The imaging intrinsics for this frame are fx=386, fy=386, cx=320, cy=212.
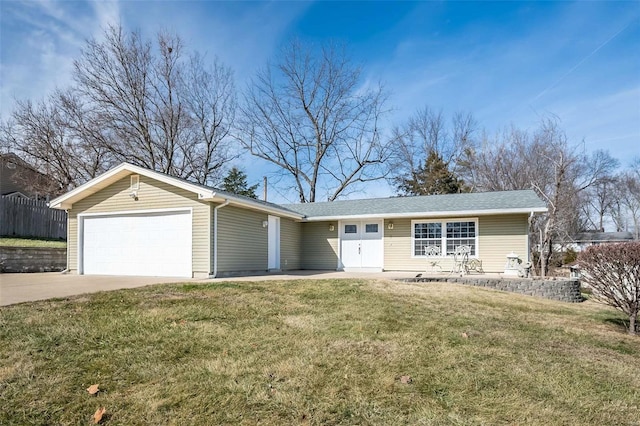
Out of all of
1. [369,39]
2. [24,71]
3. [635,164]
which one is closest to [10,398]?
[24,71]

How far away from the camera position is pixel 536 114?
1997 cm

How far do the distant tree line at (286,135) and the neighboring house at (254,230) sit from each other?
2747 mm

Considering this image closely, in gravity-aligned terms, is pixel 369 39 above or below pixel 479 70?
above

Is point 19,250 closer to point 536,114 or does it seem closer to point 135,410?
point 135,410

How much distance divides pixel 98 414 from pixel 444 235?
12.7m

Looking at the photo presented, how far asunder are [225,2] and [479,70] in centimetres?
998

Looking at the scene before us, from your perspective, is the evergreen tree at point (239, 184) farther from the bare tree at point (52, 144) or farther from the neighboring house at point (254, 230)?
the neighboring house at point (254, 230)

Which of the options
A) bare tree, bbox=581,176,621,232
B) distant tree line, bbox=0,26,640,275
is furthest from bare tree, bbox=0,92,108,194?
bare tree, bbox=581,176,621,232

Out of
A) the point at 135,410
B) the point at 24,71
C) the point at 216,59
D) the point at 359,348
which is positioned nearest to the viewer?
the point at 135,410

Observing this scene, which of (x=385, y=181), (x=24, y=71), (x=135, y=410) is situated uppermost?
(x=24, y=71)

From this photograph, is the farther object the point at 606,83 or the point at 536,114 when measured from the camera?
the point at 536,114

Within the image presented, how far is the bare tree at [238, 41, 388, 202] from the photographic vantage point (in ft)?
85.1

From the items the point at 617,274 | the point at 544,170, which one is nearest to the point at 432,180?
the point at 544,170

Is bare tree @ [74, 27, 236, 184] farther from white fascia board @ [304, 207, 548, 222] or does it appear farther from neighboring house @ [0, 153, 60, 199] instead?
white fascia board @ [304, 207, 548, 222]
